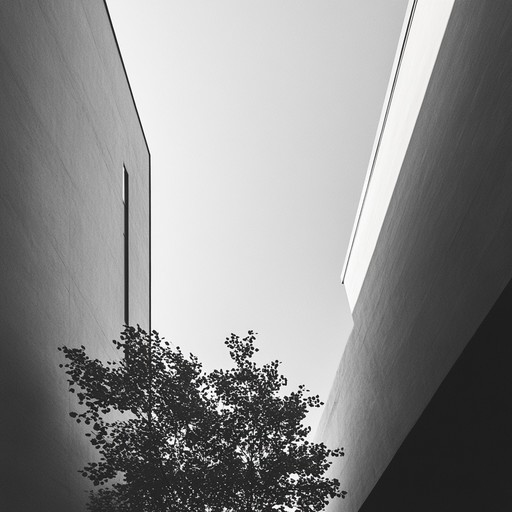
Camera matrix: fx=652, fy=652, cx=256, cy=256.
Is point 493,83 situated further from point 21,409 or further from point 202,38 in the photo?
point 202,38

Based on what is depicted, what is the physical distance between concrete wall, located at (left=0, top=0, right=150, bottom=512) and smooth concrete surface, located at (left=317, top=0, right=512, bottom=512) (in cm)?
440

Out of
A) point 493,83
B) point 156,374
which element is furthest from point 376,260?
point 493,83

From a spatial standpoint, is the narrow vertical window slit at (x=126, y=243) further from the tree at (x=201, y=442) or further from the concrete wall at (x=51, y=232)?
the tree at (x=201, y=442)

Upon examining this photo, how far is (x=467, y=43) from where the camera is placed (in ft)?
21.3

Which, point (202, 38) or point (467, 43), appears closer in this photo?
point (467, 43)

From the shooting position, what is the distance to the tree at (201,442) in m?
8.14

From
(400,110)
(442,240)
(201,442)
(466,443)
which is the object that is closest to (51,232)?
(201,442)

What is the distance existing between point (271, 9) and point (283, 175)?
7.52 m

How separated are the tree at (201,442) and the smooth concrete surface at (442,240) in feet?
4.86

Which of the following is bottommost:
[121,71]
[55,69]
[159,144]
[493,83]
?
[493,83]

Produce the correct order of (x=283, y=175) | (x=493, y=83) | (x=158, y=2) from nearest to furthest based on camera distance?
(x=493, y=83) → (x=158, y=2) → (x=283, y=175)

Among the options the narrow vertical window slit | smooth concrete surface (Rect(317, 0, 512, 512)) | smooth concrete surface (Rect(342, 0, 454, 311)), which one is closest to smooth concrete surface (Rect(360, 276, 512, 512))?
smooth concrete surface (Rect(317, 0, 512, 512))

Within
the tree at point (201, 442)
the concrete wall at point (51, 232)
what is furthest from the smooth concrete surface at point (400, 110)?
the concrete wall at point (51, 232)

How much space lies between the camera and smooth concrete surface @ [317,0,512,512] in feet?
17.4
